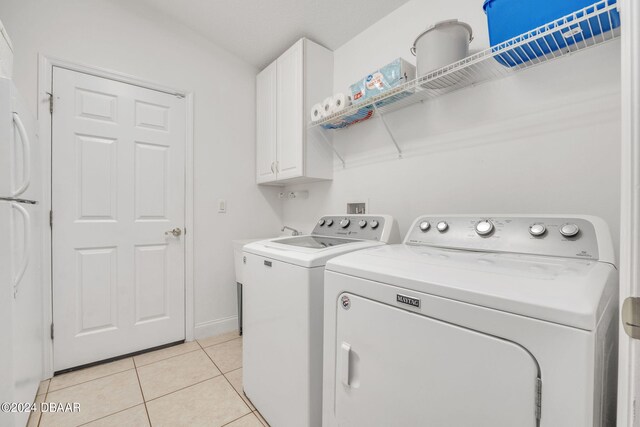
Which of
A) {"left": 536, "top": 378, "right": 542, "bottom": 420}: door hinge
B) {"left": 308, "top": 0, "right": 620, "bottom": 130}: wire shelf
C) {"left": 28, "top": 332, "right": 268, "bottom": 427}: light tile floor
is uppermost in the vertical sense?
{"left": 308, "top": 0, "right": 620, "bottom": 130}: wire shelf

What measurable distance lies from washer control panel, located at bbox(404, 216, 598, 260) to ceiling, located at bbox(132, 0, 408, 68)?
1.51m

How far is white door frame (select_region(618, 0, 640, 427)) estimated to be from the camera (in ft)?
1.42

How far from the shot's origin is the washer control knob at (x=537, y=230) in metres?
1.00

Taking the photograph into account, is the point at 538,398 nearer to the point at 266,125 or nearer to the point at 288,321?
the point at 288,321

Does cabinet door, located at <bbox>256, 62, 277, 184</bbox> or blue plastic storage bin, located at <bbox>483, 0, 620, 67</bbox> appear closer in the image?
blue plastic storage bin, located at <bbox>483, 0, 620, 67</bbox>

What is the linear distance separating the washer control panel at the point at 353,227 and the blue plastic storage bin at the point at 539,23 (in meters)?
0.95

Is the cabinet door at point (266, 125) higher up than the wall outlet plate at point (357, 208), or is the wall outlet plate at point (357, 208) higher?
the cabinet door at point (266, 125)

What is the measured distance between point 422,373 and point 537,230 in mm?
679

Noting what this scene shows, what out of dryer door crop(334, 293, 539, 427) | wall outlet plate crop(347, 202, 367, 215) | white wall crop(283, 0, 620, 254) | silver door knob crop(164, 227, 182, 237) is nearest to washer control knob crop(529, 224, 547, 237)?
white wall crop(283, 0, 620, 254)

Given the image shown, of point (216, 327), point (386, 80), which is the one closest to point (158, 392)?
point (216, 327)

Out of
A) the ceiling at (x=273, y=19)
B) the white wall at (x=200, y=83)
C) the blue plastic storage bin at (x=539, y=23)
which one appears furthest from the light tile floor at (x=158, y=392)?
the ceiling at (x=273, y=19)

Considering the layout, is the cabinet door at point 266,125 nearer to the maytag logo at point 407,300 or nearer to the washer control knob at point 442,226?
the washer control knob at point 442,226

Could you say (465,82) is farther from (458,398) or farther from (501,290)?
(458,398)

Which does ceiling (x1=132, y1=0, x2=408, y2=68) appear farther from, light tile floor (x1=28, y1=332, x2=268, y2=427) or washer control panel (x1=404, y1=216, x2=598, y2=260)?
light tile floor (x1=28, y1=332, x2=268, y2=427)
